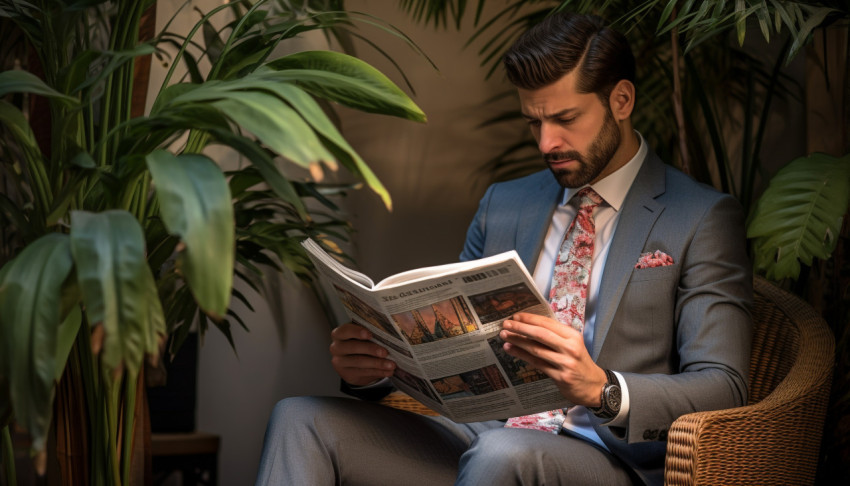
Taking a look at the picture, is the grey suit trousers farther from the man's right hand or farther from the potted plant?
the potted plant

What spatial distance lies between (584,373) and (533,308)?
112 mm

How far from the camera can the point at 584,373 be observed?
1127 millimetres

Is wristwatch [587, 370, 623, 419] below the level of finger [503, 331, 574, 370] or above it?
below

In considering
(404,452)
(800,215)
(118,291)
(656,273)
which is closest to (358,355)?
(404,452)

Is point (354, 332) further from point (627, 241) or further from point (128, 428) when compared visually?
point (627, 241)

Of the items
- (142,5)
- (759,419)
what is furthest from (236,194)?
(759,419)

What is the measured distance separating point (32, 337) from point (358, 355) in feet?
1.89

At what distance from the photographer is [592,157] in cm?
146

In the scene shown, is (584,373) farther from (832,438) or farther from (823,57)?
(823,57)

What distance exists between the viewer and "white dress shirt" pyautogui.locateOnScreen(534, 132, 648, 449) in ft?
4.53

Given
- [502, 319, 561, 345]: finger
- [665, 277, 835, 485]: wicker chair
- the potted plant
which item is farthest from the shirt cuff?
[665, 277, 835, 485]: wicker chair

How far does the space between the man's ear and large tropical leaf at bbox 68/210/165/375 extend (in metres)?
0.91

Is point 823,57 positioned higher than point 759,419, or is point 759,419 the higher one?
point 823,57

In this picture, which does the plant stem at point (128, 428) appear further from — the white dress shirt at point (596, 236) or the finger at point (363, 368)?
the white dress shirt at point (596, 236)
